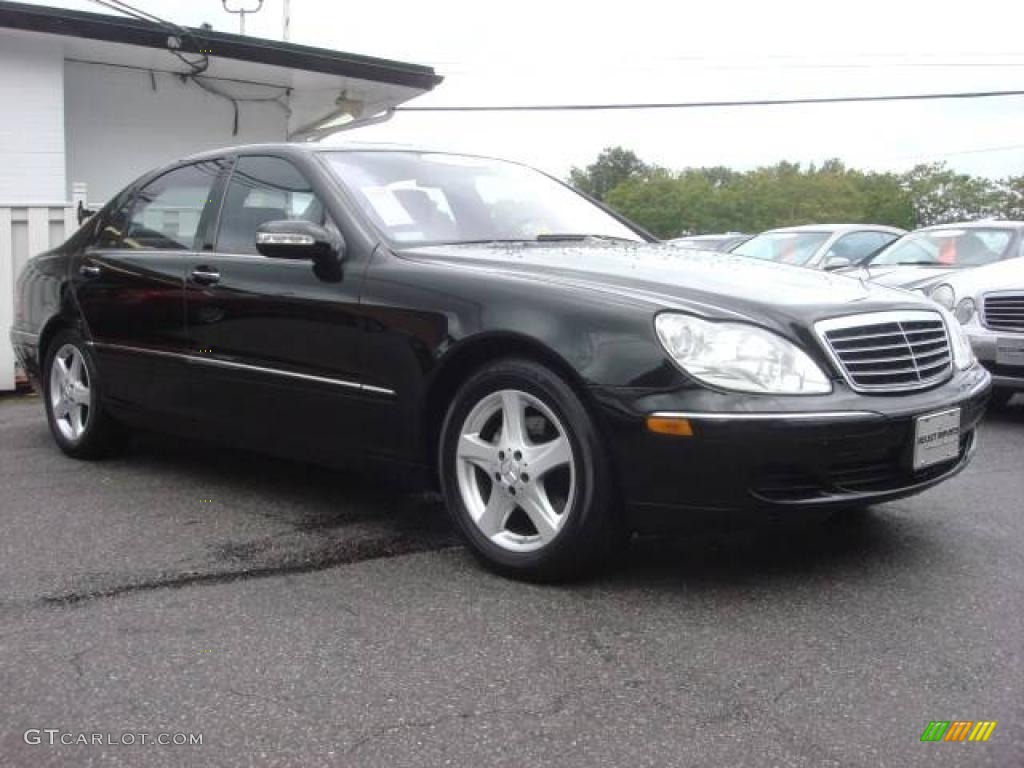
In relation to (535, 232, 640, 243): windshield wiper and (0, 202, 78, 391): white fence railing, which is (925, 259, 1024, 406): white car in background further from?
(0, 202, 78, 391): white fence railing

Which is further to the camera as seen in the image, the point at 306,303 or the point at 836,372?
the point at 306,303

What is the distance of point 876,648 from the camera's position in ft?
9.60

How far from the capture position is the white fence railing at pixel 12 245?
7809mm

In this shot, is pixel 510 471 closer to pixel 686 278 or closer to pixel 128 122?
pixel 686 278

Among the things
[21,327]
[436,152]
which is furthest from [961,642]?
[21,327]

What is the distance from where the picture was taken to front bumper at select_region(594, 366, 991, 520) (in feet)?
10.2

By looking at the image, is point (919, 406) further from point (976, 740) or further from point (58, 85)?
point (58, 85)

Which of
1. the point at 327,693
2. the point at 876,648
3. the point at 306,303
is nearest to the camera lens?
the point at 327,693

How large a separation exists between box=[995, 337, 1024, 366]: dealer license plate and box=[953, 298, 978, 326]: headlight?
11.7 inches

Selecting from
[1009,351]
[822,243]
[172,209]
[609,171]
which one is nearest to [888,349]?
[172,209]

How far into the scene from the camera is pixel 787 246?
38.1 ft

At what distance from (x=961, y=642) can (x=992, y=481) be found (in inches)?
88.5

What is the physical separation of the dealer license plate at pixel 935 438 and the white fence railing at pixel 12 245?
6.43 m

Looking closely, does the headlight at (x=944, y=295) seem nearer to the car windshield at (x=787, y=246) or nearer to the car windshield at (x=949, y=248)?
the car windshield at (x=949, y=248)
